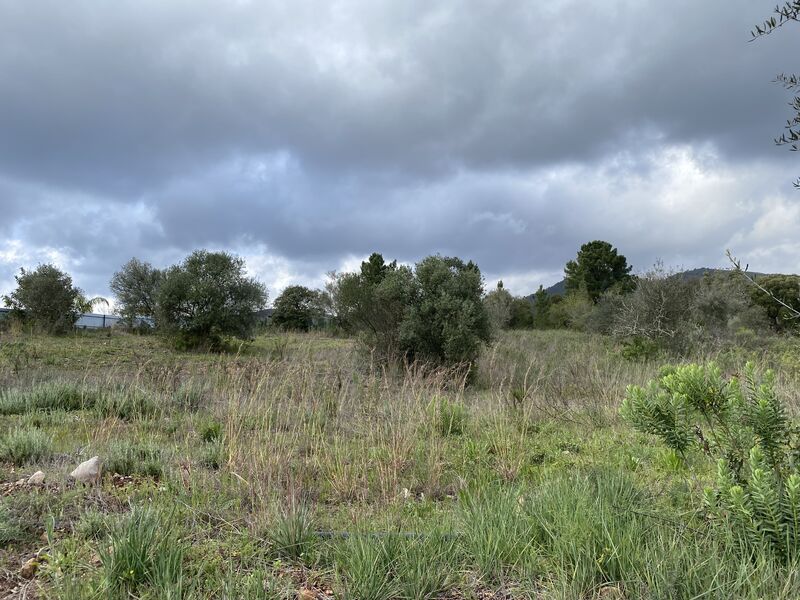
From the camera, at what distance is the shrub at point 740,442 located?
2.39 metres

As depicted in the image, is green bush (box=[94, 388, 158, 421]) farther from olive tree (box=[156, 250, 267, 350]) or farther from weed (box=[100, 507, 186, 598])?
olive tree (box=[156, 250, 267, 350])

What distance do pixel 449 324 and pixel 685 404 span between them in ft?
35.2

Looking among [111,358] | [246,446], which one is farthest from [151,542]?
[111,358]

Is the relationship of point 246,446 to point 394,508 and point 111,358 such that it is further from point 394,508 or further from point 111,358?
point 111,358

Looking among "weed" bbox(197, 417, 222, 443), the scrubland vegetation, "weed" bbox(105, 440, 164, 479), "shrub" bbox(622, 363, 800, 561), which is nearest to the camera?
"shrub" bbox(622, 363, 800, 561)

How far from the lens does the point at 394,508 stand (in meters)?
3.85

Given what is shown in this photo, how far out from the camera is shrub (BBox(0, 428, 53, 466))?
507 centimetres

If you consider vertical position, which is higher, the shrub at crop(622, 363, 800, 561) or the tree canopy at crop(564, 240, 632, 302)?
the tree canopy at crop(564, 240, 632, 302)

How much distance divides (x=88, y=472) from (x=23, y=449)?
4.66 ft

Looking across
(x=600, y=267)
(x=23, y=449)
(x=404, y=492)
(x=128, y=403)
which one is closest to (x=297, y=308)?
(x=600, y=267)

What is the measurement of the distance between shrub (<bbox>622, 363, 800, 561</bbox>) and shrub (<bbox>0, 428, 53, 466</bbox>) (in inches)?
204

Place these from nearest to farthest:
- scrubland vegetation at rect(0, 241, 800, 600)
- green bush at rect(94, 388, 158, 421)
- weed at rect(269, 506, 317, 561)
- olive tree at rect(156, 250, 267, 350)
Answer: scrubland vegetation at rect(0, 241, 800, 600) < weed at rect(269, 506, 317, 561) < green bush at rect(94, 388, 158, 421) < olive tree at rect(156, 250, 267, 350)

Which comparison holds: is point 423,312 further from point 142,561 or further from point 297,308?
point 297,308

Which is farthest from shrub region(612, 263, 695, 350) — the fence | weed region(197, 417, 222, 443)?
the fence
